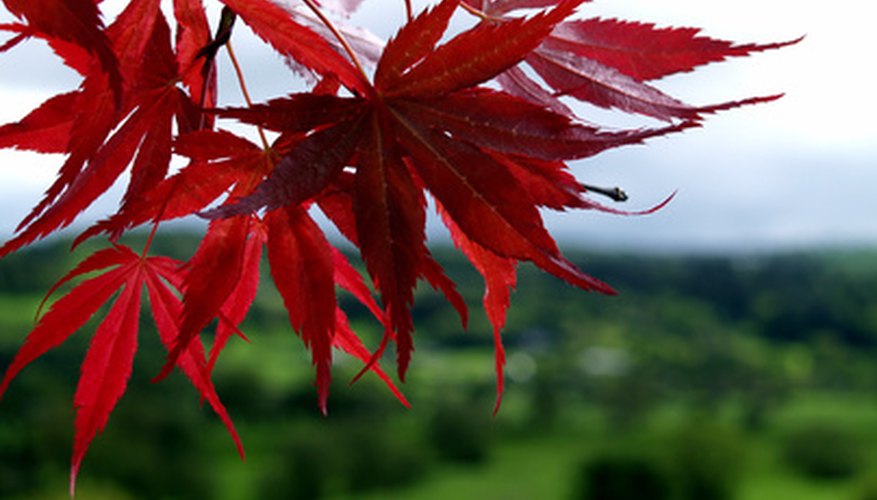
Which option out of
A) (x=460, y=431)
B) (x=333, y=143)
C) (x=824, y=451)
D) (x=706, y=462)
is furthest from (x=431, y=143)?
(x=824, y=451)

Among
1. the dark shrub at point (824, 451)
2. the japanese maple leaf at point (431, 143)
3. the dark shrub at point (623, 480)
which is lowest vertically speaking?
the dark shrub at point (824, 451)

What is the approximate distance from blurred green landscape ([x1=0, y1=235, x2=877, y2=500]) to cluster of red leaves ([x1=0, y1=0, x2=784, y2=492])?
12589 millimetres

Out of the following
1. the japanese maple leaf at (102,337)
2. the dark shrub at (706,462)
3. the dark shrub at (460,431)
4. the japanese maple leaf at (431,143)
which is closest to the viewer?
the japanese maple leaf at (431,143)

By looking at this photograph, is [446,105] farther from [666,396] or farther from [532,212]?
[666,396]

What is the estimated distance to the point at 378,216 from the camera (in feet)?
1.07

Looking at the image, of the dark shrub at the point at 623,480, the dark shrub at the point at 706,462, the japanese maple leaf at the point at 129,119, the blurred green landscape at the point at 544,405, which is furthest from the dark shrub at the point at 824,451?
the japanese maple leaf at the point at 129,119

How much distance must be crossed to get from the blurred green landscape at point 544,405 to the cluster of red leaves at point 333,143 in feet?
41.3

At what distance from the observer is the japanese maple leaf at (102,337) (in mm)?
443

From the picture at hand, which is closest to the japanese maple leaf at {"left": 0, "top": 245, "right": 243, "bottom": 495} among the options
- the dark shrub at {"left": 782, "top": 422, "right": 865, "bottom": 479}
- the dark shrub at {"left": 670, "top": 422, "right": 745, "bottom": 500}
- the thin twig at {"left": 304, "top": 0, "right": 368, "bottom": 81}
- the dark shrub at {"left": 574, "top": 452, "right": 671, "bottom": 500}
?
the thin twig at {"left": 304, "top": 0, "right": 368, "bottom": 81}

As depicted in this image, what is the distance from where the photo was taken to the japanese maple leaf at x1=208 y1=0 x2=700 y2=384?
32 centimetres

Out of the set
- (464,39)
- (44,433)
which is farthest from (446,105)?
(44,433)

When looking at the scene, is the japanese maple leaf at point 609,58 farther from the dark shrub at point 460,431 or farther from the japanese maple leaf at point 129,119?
the dark shrub at point 460,431

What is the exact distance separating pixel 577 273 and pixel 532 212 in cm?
3

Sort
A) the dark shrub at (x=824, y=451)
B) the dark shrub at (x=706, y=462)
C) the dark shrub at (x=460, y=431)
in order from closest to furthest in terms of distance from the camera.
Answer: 1. the dark shrub at (x=706, y=462)
2. the dark shrub at (x=824, y=451)
3. the dark shrub at (x=460, y=431)
